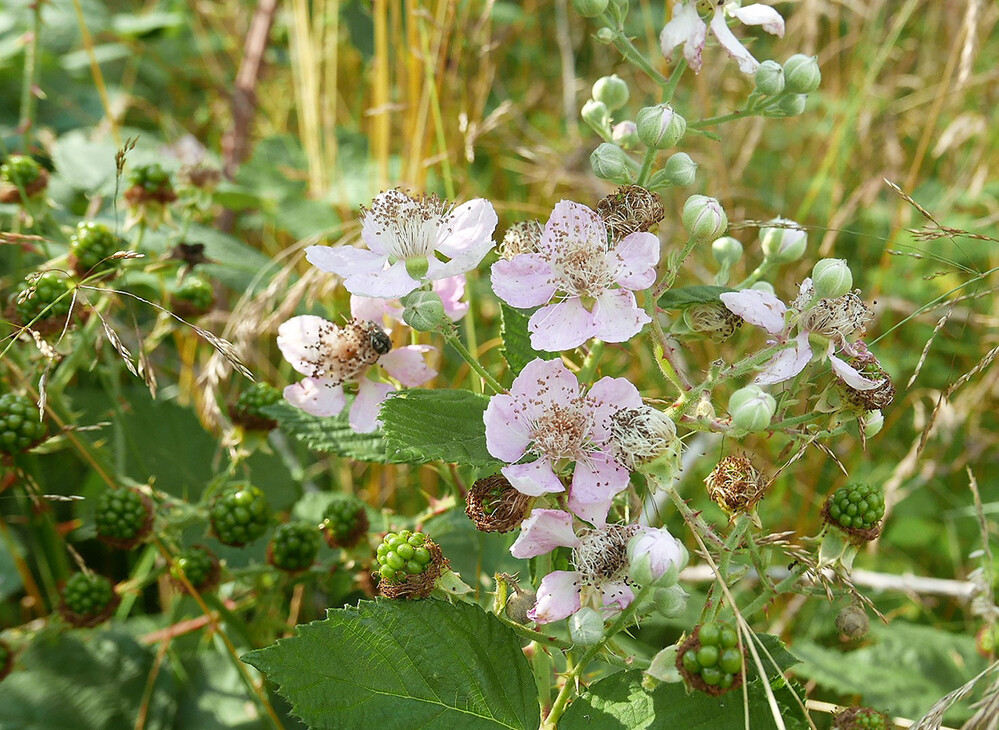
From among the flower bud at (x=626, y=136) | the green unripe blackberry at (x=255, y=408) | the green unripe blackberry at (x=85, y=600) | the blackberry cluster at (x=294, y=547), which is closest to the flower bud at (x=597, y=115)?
the flower bud at (x=626, y=136)

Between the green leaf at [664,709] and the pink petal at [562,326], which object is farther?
the pink petal at [562,326]

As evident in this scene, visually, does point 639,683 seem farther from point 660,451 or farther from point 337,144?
point 337,144

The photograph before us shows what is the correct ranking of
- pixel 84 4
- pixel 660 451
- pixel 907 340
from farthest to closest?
pixel 84 4
pixel 907 340
pixel 660 451

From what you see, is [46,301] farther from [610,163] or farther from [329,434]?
[610,163]

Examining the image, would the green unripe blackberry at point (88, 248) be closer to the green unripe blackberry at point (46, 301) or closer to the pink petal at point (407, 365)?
the green unripe blackberry at point (46, 301)

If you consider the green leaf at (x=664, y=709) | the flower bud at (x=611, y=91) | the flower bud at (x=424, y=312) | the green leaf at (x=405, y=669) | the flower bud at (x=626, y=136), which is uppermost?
the flower bud at (x=611, y=91)

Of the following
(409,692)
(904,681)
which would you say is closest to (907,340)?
(904,681)
